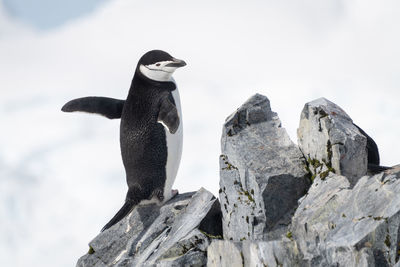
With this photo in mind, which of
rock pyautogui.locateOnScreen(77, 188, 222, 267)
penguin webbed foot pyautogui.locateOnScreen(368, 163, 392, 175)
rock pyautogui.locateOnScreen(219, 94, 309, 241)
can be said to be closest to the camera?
rock pyautogui.locateOnScreen(219, 94, 309, 241)

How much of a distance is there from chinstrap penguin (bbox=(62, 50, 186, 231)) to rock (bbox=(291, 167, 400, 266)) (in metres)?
3.30

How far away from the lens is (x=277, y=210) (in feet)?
28.2

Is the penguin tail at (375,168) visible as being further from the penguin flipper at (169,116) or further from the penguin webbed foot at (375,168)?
the penguin flipper at (169,116)

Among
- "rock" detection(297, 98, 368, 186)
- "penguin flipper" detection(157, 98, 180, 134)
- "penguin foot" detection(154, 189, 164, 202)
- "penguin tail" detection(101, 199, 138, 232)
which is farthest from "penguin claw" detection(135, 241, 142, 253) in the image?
"rock" detection(297, 98, 368, 186)

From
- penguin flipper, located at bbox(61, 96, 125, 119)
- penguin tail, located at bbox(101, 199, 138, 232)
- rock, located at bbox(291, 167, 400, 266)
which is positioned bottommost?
penguin tail, located at bbox(101, 199, 138, 232)

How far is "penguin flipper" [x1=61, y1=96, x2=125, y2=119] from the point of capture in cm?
1170

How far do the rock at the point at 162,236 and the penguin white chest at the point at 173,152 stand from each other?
0.84 feet

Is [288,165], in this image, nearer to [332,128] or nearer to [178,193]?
[332,128]

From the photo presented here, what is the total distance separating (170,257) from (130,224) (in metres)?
1.92

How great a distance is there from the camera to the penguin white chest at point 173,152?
424 inches

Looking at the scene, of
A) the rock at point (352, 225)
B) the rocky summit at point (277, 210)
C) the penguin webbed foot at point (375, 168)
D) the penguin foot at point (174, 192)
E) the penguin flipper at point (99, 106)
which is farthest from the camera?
the penguin flipper at point (99, 106)

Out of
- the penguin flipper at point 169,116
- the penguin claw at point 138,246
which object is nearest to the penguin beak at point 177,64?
the penguin flipper at point 169,116

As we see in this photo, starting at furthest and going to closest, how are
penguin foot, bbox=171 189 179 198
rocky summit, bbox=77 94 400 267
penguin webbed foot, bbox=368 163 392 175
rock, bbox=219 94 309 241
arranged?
penguin foot, bbox=171 189 179 198 < penguin webbed foot, bbox=368 163 392 175 < rock, bbox=219 94 309 241 < rocky summit, bbox=77 94 400 267

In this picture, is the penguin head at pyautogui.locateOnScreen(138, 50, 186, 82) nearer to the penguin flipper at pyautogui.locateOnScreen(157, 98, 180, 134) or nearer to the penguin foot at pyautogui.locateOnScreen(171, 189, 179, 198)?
the penguin flipper at pyautogui.locateOnScreen(157, 98, 180, 134)
